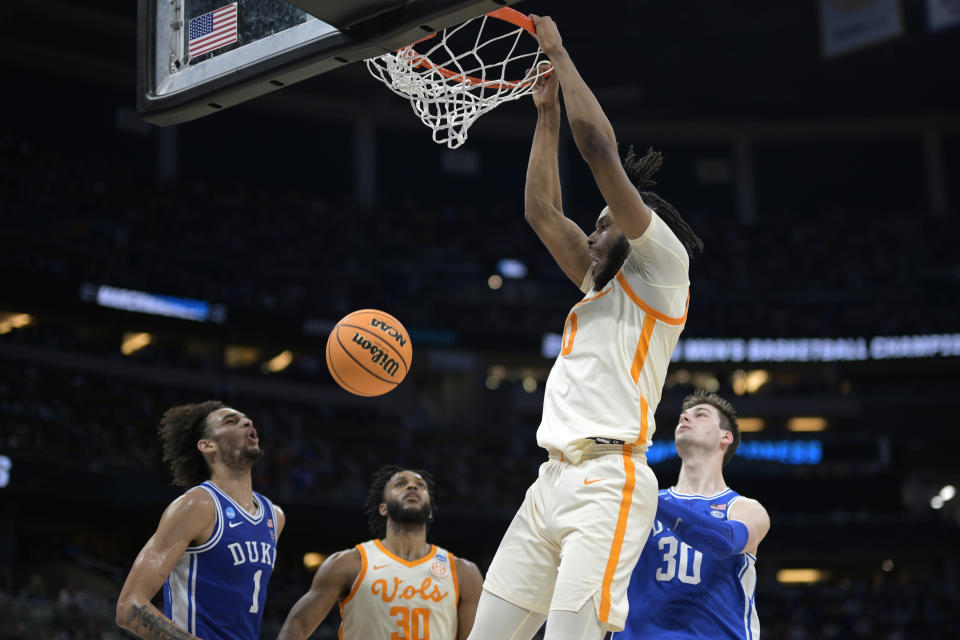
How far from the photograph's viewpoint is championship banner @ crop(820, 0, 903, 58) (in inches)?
878

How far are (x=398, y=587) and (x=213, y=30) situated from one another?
3.03m

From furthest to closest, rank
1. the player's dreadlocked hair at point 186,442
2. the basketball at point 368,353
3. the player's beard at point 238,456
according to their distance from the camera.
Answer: the basketball at point 368,353, the player's dreadlocked hair at point 186,442, the player's beard at point 238,456

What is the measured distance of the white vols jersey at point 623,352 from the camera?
3586mm

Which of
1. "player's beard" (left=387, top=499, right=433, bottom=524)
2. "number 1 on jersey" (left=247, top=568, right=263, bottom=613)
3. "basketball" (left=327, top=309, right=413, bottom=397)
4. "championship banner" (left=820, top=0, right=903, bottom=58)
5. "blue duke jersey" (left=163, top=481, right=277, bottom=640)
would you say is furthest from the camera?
"championship banner" (left=820, top=0, right=903, bottom=58)

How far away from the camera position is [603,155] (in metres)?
3.54

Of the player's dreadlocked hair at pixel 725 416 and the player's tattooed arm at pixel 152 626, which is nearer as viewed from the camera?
the player's tattooed arm at pixel 152 626

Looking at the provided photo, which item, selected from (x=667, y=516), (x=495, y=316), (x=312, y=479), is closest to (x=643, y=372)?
(x=667, y=516)

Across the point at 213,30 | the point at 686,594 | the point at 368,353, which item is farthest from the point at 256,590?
the point at 213,30

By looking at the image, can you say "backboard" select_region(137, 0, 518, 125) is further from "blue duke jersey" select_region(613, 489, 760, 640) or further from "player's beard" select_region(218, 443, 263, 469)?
"blue duke jersey" select_region(613, 489, 760, 640)

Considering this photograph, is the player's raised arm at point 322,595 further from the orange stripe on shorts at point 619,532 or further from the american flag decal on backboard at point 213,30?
the american flag decal on backboard at point 213,30

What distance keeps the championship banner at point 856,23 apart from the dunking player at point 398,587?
19.4 m

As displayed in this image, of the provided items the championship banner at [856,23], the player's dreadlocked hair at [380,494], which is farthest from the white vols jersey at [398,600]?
the championship banner at [856,23]

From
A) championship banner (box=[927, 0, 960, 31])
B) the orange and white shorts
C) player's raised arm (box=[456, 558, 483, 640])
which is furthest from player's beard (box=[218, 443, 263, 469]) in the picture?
championship banner (box=[927, 0, 960, 31])

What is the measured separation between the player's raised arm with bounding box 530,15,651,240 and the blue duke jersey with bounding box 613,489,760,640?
1601 millimetres
